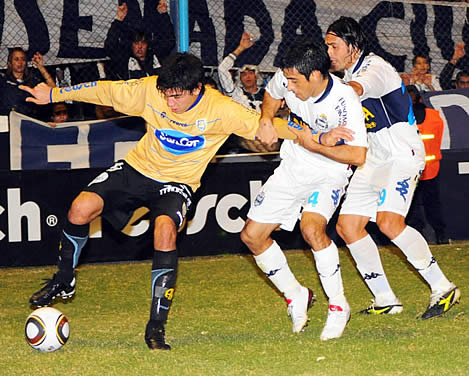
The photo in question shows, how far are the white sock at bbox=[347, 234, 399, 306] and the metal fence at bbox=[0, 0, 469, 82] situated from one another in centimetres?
362

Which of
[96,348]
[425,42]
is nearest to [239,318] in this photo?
→ [96,348]

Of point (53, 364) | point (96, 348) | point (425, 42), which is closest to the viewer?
point (53, 364)

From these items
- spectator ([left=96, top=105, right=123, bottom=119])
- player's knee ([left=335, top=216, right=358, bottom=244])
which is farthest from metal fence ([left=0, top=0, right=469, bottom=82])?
player's knee ([left=335, top=216, right=358, bottom=244])

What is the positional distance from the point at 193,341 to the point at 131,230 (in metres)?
3.74

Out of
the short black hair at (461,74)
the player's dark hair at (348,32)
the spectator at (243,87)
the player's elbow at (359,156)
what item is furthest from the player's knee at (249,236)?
the short black hair at (461,74)

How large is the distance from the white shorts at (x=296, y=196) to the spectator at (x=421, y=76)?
5.30m

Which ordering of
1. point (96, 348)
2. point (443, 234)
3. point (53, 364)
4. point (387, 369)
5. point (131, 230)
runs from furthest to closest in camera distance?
1. point (443, 234)
2. point (131, 230)
3. point (96, 348)
4. point (53, 364)
5. point (387, 369)

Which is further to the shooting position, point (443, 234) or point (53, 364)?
point (443, 234)

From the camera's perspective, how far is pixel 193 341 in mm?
6059

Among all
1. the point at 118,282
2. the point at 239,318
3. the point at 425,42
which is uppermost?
the point at 425,42

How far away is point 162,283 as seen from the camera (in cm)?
578

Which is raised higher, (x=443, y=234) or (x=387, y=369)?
(x=387, y=369)

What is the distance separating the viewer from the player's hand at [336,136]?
18.4 ft

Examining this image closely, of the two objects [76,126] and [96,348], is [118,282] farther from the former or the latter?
[96,348]
